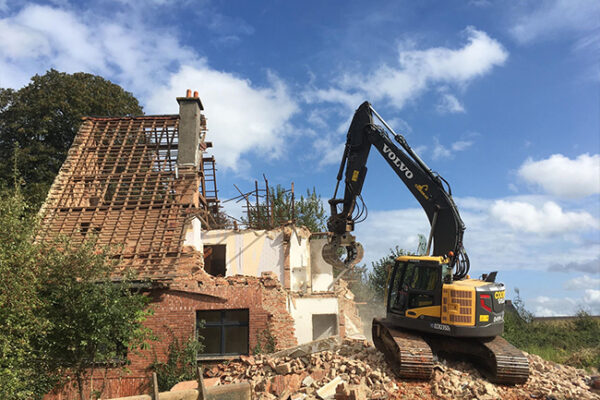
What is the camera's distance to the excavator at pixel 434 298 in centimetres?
1069

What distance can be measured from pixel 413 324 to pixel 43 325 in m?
8.15

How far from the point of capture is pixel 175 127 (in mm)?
20859

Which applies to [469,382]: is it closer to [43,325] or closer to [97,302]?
[97,302]

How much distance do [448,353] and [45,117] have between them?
25.5m

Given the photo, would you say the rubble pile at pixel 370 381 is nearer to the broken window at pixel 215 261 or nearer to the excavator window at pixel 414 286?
the excavator window at pixel 414 286

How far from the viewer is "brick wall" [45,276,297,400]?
14.2m

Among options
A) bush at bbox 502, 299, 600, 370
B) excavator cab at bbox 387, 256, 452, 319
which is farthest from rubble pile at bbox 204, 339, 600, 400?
bush at bbox 502, 299, 600, 370

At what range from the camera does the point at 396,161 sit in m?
13.0

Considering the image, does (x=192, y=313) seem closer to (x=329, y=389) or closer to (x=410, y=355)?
(x=329, y=389)

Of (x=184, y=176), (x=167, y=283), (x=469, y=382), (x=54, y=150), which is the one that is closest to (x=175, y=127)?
(x=184, y=176)

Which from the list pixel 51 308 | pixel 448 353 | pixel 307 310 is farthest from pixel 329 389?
pixel 307 310

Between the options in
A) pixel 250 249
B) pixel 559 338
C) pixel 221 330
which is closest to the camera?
pixel 221 330

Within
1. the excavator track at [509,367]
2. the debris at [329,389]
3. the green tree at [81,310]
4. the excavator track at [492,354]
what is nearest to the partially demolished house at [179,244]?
the green tree at [81,310]

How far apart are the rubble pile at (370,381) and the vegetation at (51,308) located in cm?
344
